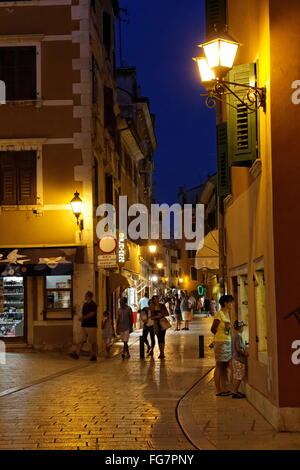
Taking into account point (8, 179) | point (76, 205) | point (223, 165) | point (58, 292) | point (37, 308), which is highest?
point (8, 179)

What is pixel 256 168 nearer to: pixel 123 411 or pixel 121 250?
pixel 123 411

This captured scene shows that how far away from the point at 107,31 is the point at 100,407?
19231 mm

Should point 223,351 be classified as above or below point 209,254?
below

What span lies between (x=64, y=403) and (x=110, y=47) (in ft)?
63.7

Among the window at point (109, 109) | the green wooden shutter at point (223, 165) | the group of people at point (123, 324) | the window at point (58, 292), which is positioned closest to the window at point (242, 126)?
the green wooden shutter at point (223, 165)

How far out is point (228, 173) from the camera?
15906 millimetres

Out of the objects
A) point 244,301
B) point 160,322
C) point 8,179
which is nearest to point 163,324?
point 160,322

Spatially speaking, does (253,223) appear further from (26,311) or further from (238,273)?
(26,311)

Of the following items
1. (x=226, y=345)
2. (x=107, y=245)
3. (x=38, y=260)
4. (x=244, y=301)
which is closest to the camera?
(x=226, y=345)

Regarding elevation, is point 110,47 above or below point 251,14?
above

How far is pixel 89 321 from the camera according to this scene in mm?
20484

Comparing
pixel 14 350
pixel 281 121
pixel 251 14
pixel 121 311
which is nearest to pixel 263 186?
pixel 281 121

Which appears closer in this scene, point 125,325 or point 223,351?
point 223,351
